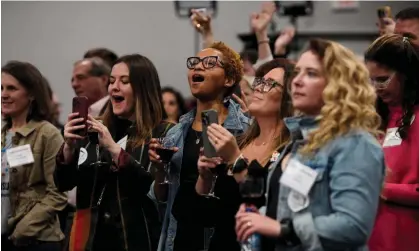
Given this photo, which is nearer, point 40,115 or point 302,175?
point 302,175

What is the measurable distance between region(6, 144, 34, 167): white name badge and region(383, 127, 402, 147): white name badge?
1.64m

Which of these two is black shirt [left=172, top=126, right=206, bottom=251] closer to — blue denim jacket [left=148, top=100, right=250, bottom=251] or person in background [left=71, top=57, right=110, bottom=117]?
blue denim jacket [left=148, top=100, right=250, bottom=251]

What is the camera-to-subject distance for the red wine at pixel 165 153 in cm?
249

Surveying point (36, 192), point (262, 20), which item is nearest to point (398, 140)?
point (262, 20)

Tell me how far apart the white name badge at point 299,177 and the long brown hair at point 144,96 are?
1129 millimetres

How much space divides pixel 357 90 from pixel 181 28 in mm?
4716

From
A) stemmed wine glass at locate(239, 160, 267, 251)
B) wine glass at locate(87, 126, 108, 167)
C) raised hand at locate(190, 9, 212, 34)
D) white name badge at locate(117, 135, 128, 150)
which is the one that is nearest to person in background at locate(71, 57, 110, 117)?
raised hand at locate(190, 9, 212, 34)

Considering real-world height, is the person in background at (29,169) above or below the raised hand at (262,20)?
below

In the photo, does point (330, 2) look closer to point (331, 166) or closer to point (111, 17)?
point (111, 17)

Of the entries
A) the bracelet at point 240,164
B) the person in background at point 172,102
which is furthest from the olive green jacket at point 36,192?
the person in background at point 172,102

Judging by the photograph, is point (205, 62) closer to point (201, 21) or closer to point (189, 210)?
point (189, 210)

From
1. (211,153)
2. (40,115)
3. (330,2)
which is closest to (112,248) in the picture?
(211,153)

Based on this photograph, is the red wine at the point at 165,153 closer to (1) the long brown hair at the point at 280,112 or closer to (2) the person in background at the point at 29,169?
(1) the long brown hair at the point at 280,112

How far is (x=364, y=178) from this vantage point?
5.89ft
